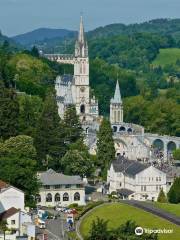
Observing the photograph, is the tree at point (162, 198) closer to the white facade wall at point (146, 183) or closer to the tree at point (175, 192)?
the tree at point (175, 192)

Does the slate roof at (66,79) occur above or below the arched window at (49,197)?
above

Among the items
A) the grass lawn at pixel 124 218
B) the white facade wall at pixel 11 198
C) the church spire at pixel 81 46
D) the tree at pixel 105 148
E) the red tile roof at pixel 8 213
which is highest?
the church spire at pixel 81 46

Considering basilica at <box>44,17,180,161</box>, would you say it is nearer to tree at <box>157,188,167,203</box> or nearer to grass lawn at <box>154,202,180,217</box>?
tree at <box>157,188,167,203</box>

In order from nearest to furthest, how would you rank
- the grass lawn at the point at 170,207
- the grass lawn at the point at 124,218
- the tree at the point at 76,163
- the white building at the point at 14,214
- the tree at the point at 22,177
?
the white building at the point at 14,214 → the grass lawn at the point at 124,218 → the grass lawn at the point at 170,207 → the tree at the point at 22,177 → the tree at the point at 76,163

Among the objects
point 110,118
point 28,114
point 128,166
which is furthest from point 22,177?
point 110,118

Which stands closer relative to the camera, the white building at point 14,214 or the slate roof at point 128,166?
the white building at point 14,214

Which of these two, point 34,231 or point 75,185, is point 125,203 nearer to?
point 75,185

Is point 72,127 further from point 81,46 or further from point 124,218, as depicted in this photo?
point 124,218

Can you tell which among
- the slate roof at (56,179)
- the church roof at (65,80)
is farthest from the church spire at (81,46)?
the slate roof at (56,179)
